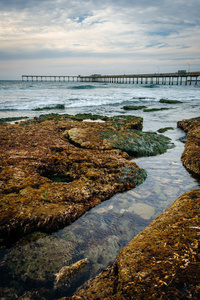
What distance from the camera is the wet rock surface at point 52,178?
9.39ft

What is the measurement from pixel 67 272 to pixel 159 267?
3.79 ft

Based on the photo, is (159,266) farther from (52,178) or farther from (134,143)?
(134,143)

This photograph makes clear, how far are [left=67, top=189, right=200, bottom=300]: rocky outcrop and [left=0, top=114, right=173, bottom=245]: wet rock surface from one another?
3.91 ft

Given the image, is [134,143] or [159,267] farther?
[134,143]

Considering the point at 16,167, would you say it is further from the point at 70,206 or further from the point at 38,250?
the point at 38,250

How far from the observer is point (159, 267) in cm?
174

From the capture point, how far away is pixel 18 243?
104 inches

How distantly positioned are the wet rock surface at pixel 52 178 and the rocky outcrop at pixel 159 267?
1.19 metres

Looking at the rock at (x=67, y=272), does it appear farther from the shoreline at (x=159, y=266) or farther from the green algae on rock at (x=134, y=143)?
the green algae on rock at (x=134, y=143)

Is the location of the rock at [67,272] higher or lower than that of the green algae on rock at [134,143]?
lower

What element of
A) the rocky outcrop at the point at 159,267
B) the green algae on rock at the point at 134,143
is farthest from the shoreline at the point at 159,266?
the green algae on rock at the point at 134,143

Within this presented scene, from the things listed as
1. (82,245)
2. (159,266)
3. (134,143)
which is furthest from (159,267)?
(134,143)

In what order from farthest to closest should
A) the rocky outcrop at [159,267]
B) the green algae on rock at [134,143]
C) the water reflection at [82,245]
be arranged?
the green algae on rock at [134,143]
the water reflection at [82,245]
the rocky outcrop at [159,267]

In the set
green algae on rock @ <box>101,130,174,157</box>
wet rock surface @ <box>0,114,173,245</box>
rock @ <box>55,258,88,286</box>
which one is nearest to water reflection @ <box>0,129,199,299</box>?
rock @ <box>55,258,88,286</box>
